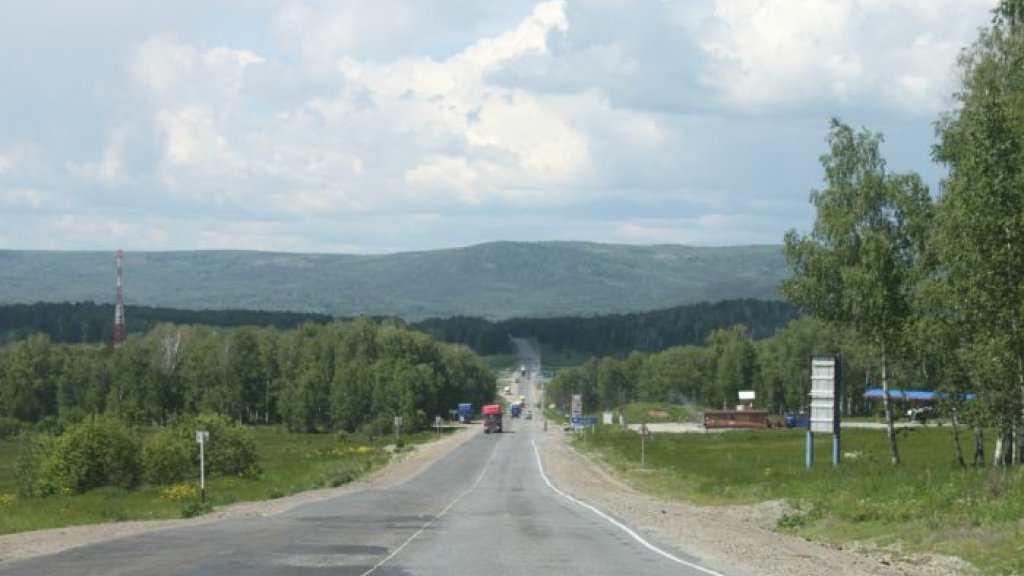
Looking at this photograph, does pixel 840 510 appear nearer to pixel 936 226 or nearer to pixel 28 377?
pixel 936 226

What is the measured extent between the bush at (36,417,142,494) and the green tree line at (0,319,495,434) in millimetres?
88588

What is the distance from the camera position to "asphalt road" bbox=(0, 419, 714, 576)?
21.8 metres

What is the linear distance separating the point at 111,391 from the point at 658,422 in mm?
72954

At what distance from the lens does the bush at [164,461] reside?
229 ft

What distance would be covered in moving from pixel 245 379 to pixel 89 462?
386ft

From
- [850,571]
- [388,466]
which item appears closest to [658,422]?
[388,466]

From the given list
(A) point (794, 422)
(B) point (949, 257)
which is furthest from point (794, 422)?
(B) point (949, 257)

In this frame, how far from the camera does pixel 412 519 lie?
3541 centimetres

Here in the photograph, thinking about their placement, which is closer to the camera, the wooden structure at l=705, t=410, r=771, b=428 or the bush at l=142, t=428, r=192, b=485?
the bush at l=142, t=428, r=192, b=485

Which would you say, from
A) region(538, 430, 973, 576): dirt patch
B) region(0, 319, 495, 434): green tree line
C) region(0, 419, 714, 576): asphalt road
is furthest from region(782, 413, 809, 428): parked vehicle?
region(0, 419, 714, 576): asphalt road

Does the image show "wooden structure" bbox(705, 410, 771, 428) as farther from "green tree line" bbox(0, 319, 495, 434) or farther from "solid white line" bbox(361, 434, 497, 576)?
"solid white line" bbox(361, 434, 497, 576)

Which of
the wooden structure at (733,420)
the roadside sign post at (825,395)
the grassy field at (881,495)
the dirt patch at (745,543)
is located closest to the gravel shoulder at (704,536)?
the dirt patch at (745,543)

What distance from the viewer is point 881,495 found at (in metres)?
35.2

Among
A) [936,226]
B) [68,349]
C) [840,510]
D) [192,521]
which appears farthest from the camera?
[68,349]
